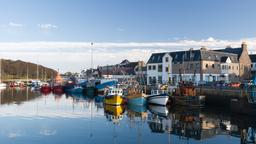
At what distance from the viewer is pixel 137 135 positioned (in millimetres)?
26078

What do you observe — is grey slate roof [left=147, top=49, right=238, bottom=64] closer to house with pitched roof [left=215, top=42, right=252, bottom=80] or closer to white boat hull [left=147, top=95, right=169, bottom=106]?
house with pitched roof [left=215, top=42, right=252, bottom=80]

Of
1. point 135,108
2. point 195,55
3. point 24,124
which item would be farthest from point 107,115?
point 195,55

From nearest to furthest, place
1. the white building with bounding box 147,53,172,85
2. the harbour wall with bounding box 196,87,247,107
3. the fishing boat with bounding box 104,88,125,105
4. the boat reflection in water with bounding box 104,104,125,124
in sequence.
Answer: the boat reflection in water with bounding box 104,104,125,124, the harbour wall with bounding box 196,87,247,107, the fishing boat with bounding box 104,88,125,105, the white building with bounding box 147,53,172,85

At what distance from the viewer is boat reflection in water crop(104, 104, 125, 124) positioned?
3501 centimetres

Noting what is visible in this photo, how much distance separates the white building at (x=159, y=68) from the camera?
7131 centimetres

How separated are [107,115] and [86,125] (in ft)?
23.8

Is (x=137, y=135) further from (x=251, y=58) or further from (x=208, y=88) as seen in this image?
(x=251, y=58)

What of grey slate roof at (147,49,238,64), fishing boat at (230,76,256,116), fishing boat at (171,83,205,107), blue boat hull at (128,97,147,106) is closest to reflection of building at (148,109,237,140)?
fishing boat at (230,76,256,116)

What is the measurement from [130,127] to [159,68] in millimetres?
44674

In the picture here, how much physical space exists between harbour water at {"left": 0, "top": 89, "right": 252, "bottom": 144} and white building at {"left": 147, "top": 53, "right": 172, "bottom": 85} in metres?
29.8

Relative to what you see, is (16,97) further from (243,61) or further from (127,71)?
(243,61)

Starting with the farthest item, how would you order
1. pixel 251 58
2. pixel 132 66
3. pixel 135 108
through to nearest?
pixel 132 66 → pixel 251 58 → pixel 135 108

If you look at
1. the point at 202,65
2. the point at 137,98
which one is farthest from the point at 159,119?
the point at 202,65

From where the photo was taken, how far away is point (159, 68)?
7381 cm
